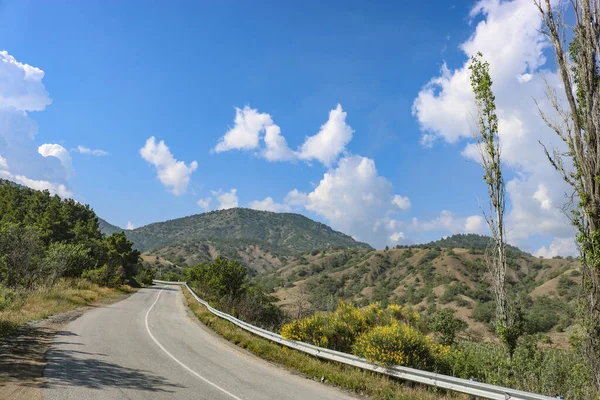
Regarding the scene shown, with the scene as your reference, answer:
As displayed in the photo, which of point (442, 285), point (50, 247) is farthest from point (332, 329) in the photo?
point (442, 285)

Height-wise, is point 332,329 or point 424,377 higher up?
point 332,329

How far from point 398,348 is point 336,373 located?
6.34 feet

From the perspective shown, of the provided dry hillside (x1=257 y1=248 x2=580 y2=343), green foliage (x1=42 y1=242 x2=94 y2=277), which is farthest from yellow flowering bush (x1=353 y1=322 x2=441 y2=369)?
dry hillside (x1=257 y1=248 x2=580 y2=343)

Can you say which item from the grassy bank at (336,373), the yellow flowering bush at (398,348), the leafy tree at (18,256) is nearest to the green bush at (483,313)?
the grassy bank at (336,373)

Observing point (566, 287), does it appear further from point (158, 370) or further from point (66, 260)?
point (158, 370)

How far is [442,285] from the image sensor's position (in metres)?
79.8

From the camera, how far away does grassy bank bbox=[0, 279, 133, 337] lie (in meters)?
14.8

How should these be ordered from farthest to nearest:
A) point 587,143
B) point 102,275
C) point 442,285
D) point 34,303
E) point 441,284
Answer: point 441,284 → point 442,285 → point 102,275 → point 34,303 → point 587,143

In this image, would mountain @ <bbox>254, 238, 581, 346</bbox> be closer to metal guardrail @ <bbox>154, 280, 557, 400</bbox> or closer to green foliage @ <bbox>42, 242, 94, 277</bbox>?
green foliage @ <bbox>42, 242, 94, 277</bbox>

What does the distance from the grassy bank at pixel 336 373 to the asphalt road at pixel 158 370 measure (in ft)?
1.45

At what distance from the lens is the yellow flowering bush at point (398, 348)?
10.3m

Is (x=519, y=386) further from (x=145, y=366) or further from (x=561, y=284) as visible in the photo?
(x=561, y=284)

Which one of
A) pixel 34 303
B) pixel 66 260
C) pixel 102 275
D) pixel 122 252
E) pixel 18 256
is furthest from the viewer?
pixel 122 252

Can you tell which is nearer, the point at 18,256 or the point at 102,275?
the point at 18,256
